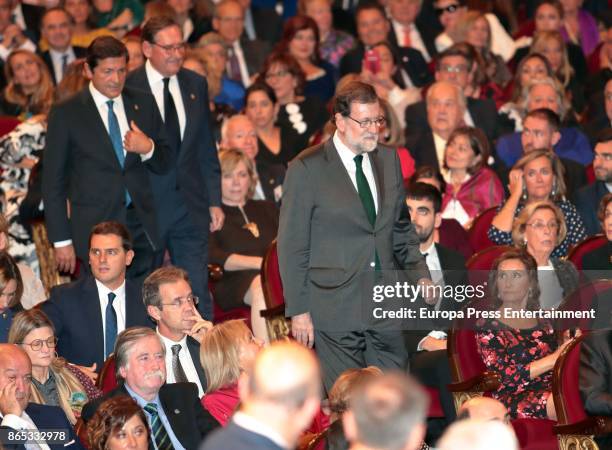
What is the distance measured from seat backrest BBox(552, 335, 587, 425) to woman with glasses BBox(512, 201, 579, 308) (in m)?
1.05

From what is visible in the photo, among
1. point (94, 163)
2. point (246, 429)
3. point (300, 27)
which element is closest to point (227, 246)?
point (94, 163)

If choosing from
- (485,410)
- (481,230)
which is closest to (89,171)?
(481,230)

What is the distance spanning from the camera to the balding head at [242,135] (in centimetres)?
898

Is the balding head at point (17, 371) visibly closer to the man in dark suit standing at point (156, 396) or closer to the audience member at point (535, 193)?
the man in dark suit standing at point (156, 396)

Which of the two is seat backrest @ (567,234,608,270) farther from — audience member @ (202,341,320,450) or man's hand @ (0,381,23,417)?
audience member @ (202,341,320,450)

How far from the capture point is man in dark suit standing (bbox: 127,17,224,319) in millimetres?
7539

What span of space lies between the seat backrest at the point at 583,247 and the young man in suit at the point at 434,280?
60 cm

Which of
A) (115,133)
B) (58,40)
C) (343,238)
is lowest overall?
(343,238)

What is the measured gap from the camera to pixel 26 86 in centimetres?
955

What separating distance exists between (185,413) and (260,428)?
104 inches

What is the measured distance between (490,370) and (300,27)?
192 inches

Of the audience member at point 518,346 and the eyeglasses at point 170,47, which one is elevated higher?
the eyeglasses at point 170,47

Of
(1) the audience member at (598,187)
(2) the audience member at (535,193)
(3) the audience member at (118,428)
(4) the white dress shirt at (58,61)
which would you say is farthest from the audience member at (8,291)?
(4) the white dress shirt at (58,61)

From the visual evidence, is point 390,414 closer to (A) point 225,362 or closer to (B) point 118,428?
(B) point 118,428
